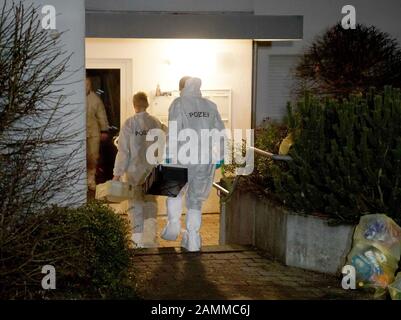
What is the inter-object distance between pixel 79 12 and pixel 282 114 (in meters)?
5.19

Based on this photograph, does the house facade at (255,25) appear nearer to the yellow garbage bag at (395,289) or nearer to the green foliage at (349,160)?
the green foliage at (349,160)

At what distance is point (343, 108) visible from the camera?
732 cm

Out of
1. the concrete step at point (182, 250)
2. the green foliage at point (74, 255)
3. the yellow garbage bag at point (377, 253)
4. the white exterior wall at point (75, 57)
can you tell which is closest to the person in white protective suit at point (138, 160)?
the concrete step at point (182, 250)

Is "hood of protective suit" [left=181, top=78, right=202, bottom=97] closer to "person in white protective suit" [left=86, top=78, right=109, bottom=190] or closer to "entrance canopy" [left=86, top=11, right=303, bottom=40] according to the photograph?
"entrance canopy" [left=86, top=11, right=303, bottom=40]

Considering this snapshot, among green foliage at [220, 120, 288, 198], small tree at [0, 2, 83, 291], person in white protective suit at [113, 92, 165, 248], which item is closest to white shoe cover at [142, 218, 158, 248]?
person in white protective suit at [113, 92, 165, 248]

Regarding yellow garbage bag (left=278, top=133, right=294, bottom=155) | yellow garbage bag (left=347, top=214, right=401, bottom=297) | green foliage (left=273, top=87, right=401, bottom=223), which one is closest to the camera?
yellow garbage bag (left=347, top=214, right=401, bottom=297)

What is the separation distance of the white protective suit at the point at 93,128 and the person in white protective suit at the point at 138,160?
157cm

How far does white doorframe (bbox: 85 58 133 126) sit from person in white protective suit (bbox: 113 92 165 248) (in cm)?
163

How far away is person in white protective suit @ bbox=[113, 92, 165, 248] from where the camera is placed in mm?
9758

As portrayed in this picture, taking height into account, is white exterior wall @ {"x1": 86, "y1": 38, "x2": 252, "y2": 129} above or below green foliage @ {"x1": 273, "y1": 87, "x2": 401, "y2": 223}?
above

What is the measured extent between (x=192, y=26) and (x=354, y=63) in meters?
2.39

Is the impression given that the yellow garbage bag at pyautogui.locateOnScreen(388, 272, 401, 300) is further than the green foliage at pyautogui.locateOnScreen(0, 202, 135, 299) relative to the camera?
Yes

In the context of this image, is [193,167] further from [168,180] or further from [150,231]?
[150,231]
